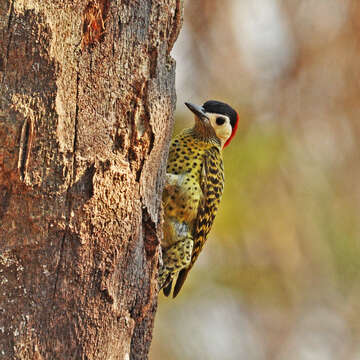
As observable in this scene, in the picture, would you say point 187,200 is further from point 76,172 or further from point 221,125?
point 76,172

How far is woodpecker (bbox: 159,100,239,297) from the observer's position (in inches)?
156

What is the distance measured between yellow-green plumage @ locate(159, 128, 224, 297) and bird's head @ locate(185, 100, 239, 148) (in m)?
0.06

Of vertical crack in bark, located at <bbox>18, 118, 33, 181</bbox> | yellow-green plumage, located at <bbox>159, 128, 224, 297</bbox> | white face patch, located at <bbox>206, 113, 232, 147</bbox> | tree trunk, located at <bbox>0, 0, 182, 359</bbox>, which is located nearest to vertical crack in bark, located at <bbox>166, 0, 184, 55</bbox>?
tree trunk, located at <bbox>0, 0, 182, 359</bbox>

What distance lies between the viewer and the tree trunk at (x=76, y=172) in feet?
7.32

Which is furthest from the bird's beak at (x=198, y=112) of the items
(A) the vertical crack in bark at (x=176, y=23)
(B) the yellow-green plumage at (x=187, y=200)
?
(A) the vertical crack in bark at (x=176, y=23)

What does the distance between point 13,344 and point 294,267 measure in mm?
5045

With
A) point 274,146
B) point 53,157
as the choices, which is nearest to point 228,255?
point 274,146

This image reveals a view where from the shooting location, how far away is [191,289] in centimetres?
677

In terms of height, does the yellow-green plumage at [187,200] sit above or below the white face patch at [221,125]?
below

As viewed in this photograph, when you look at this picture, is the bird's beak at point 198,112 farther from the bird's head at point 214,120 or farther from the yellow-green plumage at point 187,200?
the yellow-green plumage at point 187,200

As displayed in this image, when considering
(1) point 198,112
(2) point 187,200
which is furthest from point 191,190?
(1) point 198,112

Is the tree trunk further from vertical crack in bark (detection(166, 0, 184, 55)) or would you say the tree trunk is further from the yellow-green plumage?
the yellow-green plumage

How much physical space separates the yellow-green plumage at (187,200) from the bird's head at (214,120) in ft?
0.21

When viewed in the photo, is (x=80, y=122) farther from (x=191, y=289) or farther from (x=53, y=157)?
(x=191, y=289)
